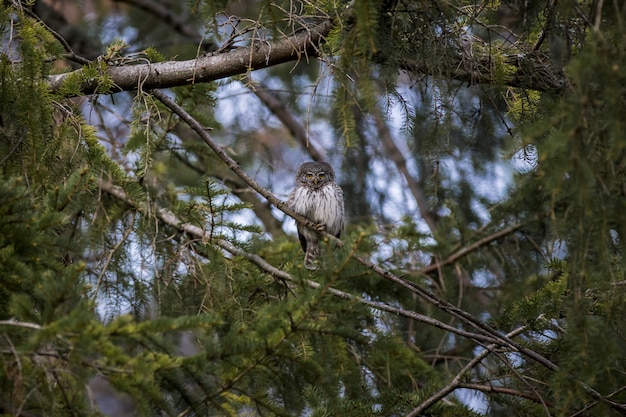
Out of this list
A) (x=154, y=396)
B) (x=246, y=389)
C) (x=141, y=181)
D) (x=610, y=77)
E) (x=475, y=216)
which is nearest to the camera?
(x=610, y=77)

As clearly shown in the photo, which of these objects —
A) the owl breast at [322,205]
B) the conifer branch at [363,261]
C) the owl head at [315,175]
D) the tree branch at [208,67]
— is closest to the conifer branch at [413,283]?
the conifer branch at [363,261]

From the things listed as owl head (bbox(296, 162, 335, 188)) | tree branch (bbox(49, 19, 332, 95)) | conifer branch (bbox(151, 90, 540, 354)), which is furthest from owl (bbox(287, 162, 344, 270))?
tree branch (bbox(49, 19, 332, 95))

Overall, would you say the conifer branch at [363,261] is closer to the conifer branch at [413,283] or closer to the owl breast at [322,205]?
the conifer branch at [413,283]

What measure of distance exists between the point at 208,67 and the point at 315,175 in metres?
2.69

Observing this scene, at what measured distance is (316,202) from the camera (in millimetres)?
6398

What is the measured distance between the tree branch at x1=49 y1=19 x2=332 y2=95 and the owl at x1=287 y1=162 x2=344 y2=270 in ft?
7.70

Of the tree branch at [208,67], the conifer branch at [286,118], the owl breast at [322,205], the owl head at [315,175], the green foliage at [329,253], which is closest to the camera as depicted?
the green foliage at [329,253]

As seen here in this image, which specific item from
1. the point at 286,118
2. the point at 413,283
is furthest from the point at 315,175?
the point at 413,283

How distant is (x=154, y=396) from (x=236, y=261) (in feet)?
5.94

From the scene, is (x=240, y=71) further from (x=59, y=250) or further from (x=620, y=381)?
(x=620, y=381)

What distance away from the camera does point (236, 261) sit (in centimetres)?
437

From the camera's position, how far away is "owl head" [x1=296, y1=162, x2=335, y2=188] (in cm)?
661

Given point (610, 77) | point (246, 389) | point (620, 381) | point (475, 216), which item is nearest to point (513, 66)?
point (610, 77)

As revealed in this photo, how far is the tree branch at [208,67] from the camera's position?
3.90 meters
